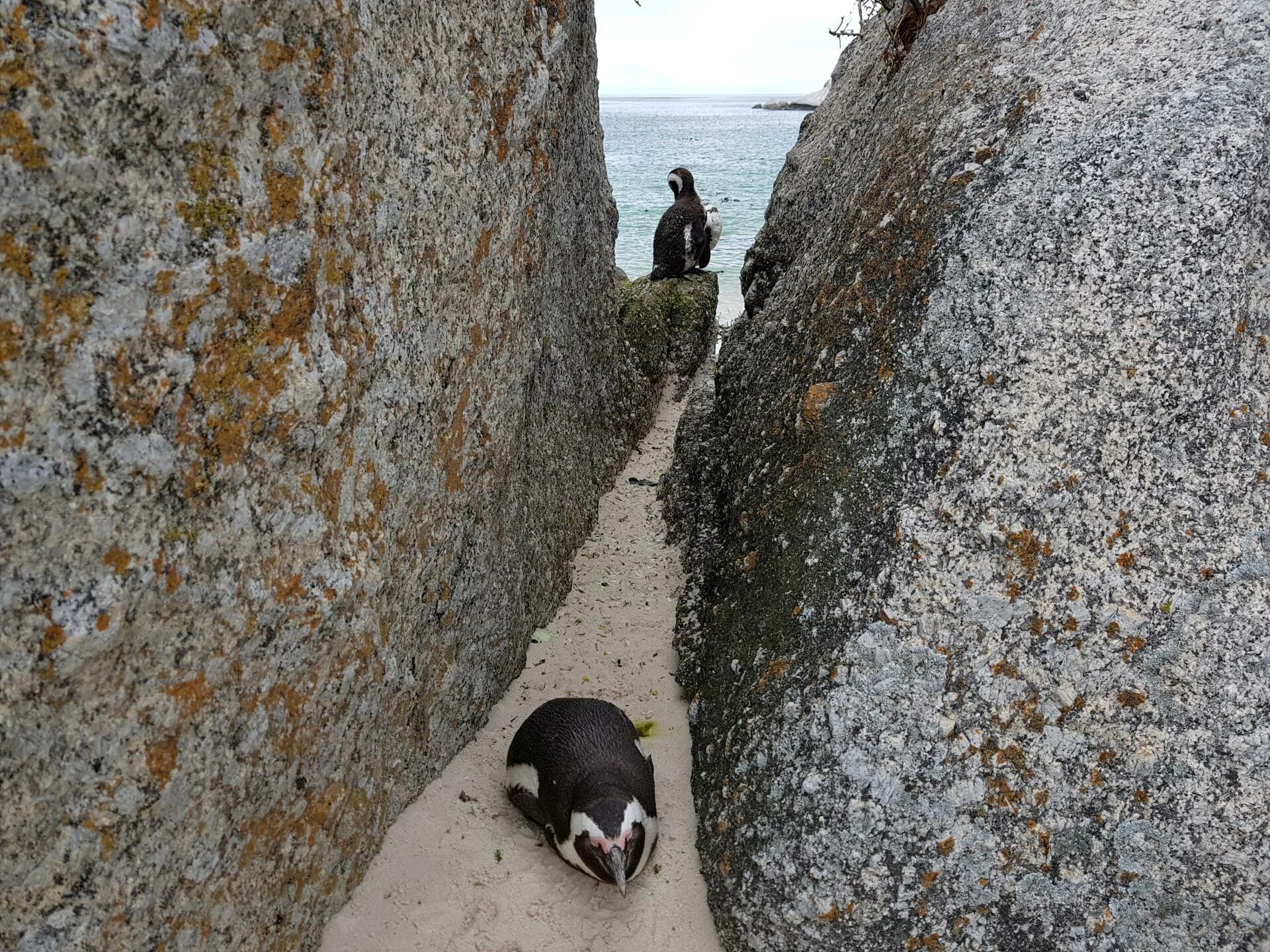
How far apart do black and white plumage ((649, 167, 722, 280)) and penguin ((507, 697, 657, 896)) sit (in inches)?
184

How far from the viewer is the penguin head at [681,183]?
798 centimetres

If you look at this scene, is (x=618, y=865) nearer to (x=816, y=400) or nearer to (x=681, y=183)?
(x=816, y=400)

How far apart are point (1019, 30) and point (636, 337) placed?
360 centimetres

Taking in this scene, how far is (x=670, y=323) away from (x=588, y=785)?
4401mm

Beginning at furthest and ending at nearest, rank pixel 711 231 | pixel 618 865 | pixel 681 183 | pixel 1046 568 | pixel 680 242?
1. pixel 681 183
2. pixel 711 231
3. pixel 680 242
4. pixel 618 865
5. pixel 1046 568

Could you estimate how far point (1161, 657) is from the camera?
2.37m

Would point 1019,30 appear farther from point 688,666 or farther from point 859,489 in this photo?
point 688,666

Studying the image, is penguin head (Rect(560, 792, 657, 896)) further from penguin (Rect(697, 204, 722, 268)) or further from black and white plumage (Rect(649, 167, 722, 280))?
penguin (Rect(697, 204, 722, 268))

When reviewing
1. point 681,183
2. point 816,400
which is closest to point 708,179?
point 681,183

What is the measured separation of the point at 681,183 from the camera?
320 inches

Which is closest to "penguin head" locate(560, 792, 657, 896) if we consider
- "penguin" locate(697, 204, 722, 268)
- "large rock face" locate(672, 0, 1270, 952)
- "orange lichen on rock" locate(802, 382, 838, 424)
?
"large rock face" locate(672, 0, 1270, 952)

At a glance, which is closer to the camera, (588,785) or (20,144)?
(20,144)

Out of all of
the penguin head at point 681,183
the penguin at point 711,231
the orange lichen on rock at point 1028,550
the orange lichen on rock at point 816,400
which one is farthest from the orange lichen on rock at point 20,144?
the penguin head at point 681,183

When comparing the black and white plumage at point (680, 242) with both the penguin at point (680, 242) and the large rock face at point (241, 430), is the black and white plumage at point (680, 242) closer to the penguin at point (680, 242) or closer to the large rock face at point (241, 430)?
the penguin at point (680, 242)
